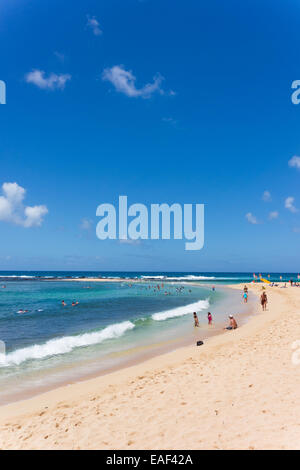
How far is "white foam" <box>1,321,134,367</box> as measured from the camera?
14115mm

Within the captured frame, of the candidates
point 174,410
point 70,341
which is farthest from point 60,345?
point 174,410

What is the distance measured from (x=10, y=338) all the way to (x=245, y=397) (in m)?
16.0

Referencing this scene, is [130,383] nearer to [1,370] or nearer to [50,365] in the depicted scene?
[50,365]

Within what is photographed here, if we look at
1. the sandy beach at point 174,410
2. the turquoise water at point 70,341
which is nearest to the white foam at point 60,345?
the turquoise water at point 70,341

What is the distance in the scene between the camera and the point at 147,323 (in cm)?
2362

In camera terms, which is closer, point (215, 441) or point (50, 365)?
point (215, 441)

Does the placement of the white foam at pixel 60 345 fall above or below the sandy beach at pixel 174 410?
below

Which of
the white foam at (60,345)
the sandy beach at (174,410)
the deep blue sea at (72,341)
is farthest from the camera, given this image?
the white foam at (60,345)

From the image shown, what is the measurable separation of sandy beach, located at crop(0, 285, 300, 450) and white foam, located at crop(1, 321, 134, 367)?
201 inches

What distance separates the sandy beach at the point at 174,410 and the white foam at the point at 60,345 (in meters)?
5.10

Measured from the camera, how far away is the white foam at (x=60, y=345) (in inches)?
556

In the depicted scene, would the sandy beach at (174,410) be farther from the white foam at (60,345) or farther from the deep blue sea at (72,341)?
the white foam at (60,345)

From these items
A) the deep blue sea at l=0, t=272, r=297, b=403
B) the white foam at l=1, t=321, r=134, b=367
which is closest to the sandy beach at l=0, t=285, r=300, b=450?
the deep blue sea at l=0, t=272, r=297, b=403

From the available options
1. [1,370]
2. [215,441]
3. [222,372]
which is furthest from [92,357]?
[215,441]
